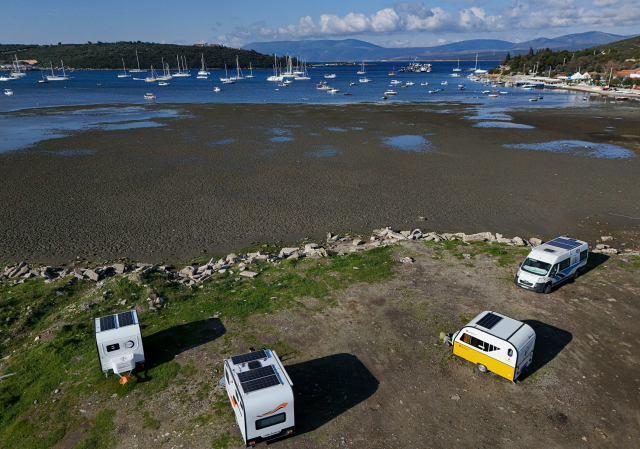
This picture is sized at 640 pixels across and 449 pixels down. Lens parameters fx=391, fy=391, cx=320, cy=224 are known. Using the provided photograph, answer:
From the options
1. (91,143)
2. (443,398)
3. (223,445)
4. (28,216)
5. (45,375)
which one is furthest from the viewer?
(91,143)

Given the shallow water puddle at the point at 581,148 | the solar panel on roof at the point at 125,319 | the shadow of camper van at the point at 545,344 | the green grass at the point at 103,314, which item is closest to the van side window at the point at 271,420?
the green grass at the point at 103,314

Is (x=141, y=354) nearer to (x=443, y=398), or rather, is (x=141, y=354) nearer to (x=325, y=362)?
(x=325, y=362)

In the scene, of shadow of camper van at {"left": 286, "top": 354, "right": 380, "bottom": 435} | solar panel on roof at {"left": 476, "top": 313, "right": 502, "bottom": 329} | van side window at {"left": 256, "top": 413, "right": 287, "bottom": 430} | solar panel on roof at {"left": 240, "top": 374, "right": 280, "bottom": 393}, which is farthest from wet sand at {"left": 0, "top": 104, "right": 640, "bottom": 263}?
van side window at {"left": 256, "top": 413, "right": 287, "bottom": 430}

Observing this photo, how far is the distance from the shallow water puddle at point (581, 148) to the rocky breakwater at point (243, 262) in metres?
28.0

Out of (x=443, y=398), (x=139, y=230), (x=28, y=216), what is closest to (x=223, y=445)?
(x=443, y=398)

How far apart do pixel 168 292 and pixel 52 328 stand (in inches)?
193

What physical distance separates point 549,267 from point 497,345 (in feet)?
24.0

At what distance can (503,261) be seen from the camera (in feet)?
72.4

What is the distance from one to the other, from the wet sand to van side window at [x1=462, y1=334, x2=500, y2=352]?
15666 millimetres

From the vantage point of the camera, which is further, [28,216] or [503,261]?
[28,216]

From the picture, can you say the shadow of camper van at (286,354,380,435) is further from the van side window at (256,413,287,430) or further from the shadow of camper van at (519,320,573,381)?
the shadow of camper van at (519,320,573,381)

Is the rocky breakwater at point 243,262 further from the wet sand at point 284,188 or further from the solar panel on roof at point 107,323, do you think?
the solar panel on roof at point 107,323

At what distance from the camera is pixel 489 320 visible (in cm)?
1412

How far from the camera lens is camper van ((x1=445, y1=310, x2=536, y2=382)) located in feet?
42.3
